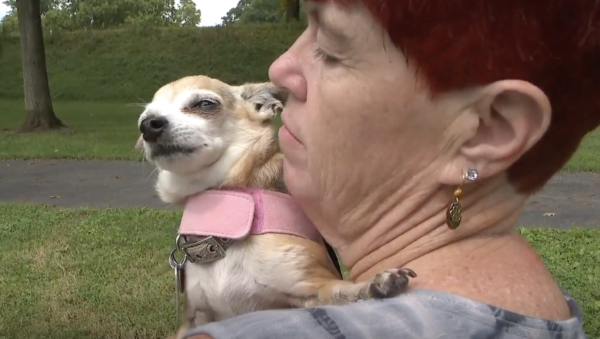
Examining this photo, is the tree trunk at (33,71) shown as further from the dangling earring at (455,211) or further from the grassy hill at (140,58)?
the dangling earring at (455,211)

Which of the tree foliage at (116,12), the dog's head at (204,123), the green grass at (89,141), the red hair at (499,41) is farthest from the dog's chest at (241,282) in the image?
the tree foliage at (116,12)

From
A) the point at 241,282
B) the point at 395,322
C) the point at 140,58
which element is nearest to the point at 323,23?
the point at 395,322

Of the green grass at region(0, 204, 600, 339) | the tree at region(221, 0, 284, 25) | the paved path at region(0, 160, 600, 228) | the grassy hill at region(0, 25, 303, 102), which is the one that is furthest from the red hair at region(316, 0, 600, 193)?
the tree at region(221, 0, 284, 25)

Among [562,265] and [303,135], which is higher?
[303,135]

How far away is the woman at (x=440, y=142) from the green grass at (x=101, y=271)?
10.4 feet

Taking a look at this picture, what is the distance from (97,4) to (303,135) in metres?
51.2

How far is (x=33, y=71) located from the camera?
1452cm

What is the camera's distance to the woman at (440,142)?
1.19m

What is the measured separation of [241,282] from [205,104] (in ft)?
2.55

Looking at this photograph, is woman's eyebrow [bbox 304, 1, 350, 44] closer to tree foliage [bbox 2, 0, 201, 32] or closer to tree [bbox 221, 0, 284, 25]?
tree [bbox 221, 0, 284, 25]

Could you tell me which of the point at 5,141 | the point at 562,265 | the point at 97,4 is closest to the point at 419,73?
the point at 562,265

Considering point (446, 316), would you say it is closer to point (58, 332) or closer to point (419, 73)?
point (419, 73)

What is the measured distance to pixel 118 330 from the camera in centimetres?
438

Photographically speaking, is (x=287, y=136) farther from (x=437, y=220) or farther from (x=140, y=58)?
(x=140, y=58)
